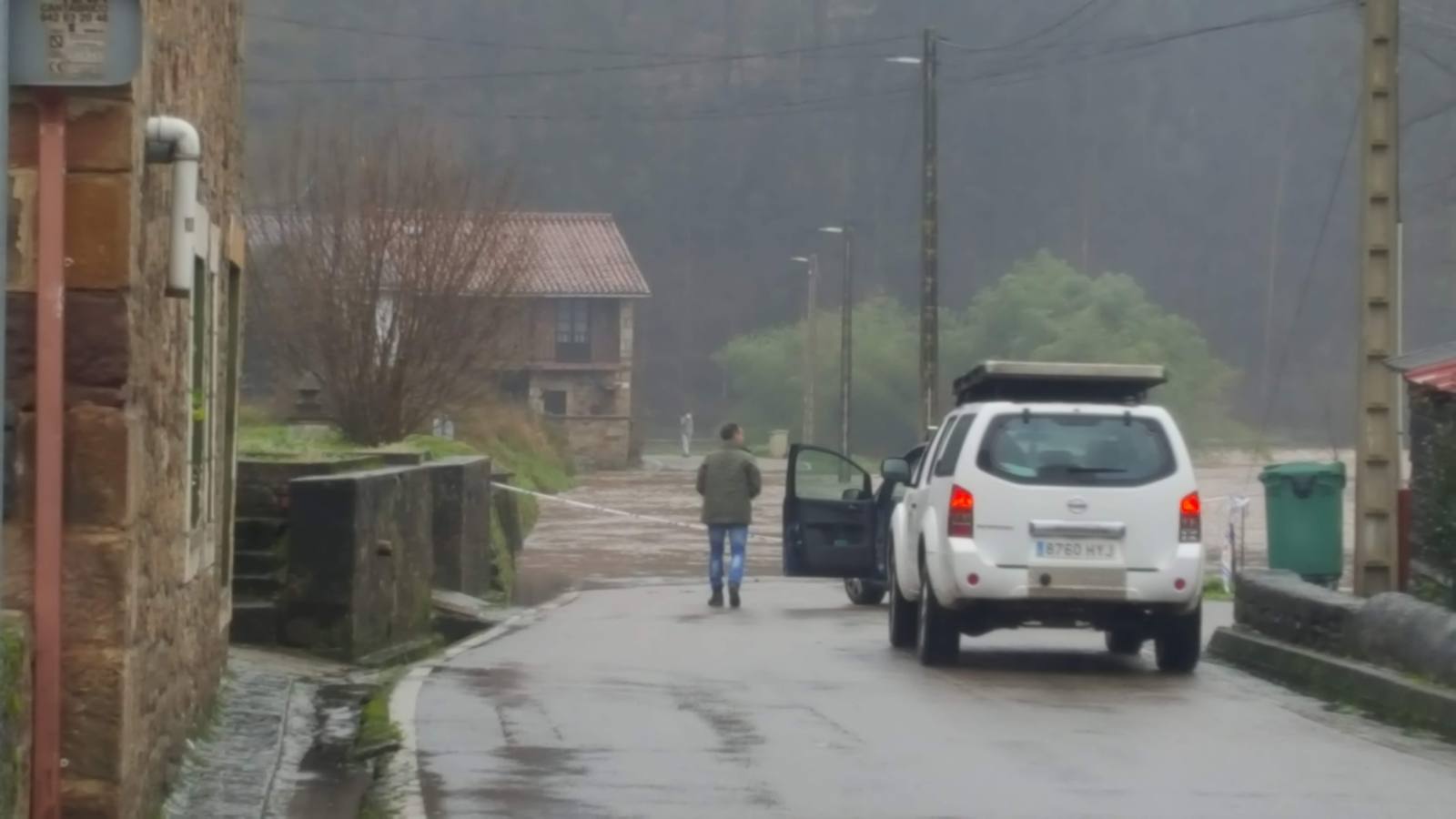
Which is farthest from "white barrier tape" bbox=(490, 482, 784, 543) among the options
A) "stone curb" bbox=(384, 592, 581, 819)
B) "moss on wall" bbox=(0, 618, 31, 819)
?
"moss on wall" bbox=(0, 618, 31, 819)

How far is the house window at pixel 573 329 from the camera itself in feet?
286

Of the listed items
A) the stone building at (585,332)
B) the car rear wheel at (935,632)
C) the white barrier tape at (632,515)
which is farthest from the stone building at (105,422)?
the stone building at (585,332)

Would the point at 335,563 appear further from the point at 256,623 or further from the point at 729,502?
the point at 729,502

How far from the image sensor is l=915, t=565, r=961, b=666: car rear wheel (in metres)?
15.8

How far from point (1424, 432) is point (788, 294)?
97297 mm

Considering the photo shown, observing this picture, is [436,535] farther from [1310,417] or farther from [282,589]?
[1310,417]

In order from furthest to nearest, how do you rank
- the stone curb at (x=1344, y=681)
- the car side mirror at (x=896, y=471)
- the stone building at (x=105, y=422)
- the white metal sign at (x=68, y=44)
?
the car side mirror at (x=896, y=471) < the stone curb at (x=1344, y=681) < the stone building at (x=105, y=422) < the white metal sign at (x=68, y=44)

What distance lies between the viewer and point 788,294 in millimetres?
114000

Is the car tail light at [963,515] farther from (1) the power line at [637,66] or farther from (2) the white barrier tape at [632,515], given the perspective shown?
(1) the power line at [637,66]

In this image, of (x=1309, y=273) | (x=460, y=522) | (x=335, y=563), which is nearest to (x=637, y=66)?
(x=1309, y=273)

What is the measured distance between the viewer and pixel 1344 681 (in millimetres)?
14312

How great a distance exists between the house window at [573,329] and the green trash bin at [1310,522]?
6451cm

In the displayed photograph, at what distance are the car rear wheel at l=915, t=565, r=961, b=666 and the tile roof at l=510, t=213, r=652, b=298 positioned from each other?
6856cm

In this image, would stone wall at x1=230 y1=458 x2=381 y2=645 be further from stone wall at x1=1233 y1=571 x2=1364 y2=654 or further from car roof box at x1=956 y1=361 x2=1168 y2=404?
stone wall at x1=1233 y1=571 x2=1364 y2=654
